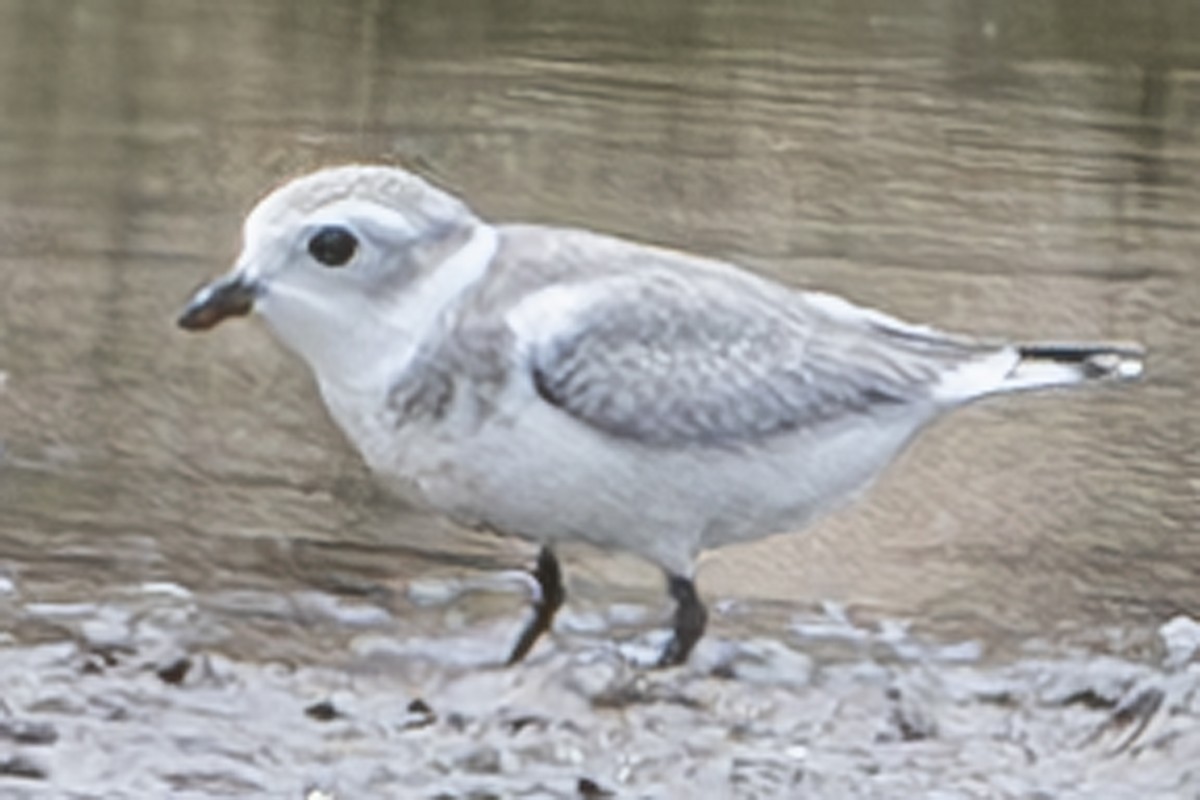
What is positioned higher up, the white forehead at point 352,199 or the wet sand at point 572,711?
the white forehead at point 352,199

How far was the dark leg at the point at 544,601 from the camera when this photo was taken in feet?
3.34

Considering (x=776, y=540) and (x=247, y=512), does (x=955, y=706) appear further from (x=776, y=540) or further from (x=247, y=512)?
(x=247, y=512)

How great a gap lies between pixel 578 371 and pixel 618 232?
0.19m

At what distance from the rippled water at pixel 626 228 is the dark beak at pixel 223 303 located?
171mm

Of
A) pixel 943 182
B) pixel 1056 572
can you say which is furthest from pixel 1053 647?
pixel 943 182

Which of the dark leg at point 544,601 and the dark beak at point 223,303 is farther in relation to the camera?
the dark leg at point 544,601

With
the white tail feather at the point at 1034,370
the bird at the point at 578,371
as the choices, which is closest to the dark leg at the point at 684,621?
the bird at the point at 578,371

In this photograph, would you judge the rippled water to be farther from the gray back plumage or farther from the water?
the gray back plumage

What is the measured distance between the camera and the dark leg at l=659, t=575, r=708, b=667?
98 centimetres

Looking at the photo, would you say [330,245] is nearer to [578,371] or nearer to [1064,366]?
[578,371]

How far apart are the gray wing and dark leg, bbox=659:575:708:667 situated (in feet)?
0.24

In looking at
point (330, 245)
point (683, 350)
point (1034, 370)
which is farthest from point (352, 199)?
point (1034, 370)

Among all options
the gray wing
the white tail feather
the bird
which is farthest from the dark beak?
the white tail feather

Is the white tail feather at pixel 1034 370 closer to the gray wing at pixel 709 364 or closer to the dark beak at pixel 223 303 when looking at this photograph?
the gray wing at pixel 709 364
